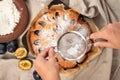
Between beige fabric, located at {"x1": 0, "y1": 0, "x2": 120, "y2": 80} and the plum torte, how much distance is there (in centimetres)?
3

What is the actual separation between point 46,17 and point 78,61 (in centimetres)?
19

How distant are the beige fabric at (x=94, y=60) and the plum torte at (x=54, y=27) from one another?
34mm

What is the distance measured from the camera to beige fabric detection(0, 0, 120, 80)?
1082 millimetres

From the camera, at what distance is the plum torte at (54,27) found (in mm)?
1069

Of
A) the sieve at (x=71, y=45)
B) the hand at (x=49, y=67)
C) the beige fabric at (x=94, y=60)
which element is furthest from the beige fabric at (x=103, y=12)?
the hand at (x=49, y=67)

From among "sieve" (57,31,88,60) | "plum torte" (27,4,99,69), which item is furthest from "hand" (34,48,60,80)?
"plum torte" (27,4,99,69)

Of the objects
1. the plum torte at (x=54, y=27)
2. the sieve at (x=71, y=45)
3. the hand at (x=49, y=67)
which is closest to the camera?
the hand at (x=49, y=67)

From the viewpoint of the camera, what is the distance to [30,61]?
3.76 ft

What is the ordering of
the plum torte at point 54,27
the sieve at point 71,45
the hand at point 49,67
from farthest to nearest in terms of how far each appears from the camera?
the plum torte at point 54,27, the sieve at point 71,45, the hand at point 49,67

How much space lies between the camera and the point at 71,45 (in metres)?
0.94

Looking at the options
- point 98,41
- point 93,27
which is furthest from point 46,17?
point 98,41

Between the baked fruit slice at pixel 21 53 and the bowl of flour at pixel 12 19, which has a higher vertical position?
the bowl of flour at pixel 12 19

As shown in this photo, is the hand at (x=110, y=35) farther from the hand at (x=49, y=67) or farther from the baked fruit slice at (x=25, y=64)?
the baked fruit slice at (x=25, y=64)

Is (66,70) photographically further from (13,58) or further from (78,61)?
(13,58)
